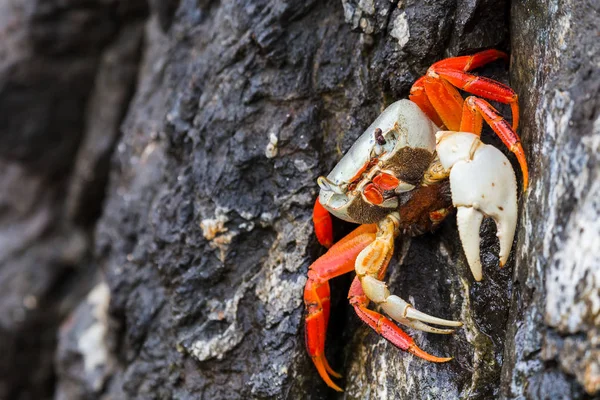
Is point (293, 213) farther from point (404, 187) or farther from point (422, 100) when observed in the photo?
point (422, 100)

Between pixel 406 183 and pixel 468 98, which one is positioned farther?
pixel 406 183

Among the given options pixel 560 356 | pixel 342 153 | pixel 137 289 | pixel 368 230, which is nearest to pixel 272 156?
pixel 342 153

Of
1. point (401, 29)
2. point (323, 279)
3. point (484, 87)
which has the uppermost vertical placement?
point (401, 29)

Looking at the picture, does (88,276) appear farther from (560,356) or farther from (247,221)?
(560,356)

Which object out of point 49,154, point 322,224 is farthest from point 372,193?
point 49,154

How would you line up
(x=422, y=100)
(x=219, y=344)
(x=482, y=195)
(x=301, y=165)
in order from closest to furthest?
(x=482, y=195), (x=422, y=100), (x=301, y=165), (x=219, y=344)

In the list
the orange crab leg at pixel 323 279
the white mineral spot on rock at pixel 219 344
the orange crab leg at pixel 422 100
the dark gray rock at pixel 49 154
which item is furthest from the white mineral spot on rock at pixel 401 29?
the dark gray rock at pixel 49 154

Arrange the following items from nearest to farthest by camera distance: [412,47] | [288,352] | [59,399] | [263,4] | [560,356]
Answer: [560,356] < [412,47] < [288,352] < [263,4] < [59,399]

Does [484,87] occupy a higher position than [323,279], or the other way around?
[484,87]
